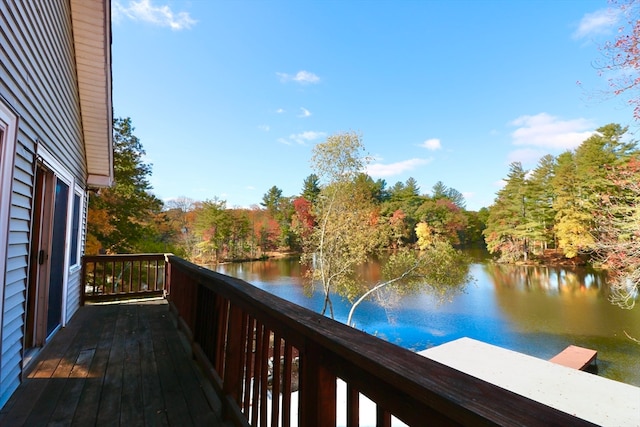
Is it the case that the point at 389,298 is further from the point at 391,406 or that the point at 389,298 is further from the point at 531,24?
the point at 391,406

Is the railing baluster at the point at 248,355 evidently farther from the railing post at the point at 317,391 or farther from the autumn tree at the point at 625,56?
the autumn tree at the point at 625,56

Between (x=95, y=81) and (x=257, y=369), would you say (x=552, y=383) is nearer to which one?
(x=257, y=369)

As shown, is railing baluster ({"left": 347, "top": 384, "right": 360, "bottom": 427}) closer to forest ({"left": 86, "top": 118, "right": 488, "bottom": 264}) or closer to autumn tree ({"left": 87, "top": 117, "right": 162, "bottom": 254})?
forest ({"left": 86, "top": 118, "right": 488, "bottom": 264})

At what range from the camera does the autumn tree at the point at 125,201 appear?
41.3 ft

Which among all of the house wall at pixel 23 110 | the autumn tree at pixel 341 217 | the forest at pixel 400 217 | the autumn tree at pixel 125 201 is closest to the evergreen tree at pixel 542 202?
the forest at pixel 400 217

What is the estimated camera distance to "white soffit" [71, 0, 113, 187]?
3686 mm

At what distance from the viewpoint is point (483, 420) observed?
0.48 metres

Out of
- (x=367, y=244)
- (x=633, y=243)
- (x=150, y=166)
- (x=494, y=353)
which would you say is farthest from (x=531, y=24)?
(x=150, y=166)

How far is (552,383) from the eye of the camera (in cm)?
691

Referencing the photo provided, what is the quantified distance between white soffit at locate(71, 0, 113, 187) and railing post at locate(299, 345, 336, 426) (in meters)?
4.58

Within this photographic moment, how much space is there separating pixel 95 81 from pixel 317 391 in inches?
203

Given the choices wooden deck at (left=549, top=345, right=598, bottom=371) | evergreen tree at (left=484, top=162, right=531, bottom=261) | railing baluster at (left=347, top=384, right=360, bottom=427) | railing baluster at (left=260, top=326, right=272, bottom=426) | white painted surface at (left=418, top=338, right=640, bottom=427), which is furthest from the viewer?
evergreen tree at (left=484, top=162, right=531, bottom=261)

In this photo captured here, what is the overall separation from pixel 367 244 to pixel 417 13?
9.98 meters

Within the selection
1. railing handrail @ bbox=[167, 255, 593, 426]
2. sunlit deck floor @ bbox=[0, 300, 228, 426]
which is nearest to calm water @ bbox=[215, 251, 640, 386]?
sunlit deck floor @ bbox=[0, 300, 228, 426]
